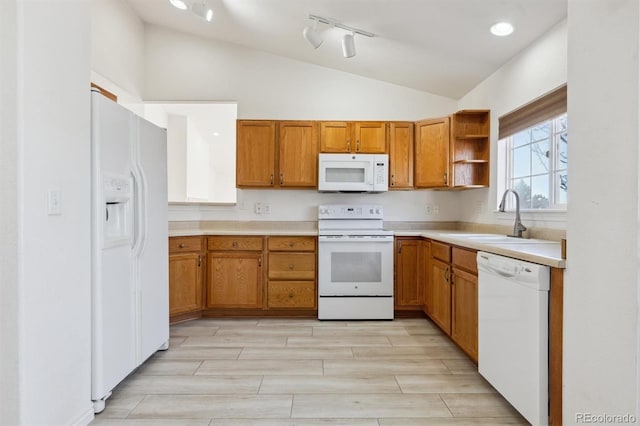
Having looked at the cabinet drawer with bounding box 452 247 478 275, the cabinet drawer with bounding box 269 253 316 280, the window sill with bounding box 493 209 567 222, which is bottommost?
the cabinet drawer with bounding box 269 253 316 280

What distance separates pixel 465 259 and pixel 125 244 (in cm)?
229

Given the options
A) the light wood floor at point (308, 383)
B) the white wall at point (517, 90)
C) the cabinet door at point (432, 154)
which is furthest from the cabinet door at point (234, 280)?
the white wall at point (517, 90)

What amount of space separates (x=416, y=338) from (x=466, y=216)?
1.56 metres

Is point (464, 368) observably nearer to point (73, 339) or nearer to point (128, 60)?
point (73, 339)

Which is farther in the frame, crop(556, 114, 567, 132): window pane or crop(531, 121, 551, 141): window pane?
crop(531, 121, 551, 141): window pane

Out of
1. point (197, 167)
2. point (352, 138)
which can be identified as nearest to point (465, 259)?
point (352, 138)

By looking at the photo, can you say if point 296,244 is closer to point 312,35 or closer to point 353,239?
point 353,239

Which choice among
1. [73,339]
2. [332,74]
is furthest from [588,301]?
[332,74]

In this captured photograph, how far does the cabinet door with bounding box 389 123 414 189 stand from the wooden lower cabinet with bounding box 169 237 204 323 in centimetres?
215

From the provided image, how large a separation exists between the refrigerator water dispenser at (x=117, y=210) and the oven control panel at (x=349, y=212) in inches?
77.1

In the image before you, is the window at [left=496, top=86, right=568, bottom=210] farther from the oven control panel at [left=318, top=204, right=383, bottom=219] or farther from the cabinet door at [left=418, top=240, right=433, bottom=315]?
the oven control panel at [left=318, top=204, right=383, bottom=219]

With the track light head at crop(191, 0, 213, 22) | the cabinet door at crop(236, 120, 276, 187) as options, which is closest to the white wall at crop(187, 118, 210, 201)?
the cabinet door at crop(236, 120, 276, 187)

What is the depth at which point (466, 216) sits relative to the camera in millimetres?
3975

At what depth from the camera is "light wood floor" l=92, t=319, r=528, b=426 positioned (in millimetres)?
1931
